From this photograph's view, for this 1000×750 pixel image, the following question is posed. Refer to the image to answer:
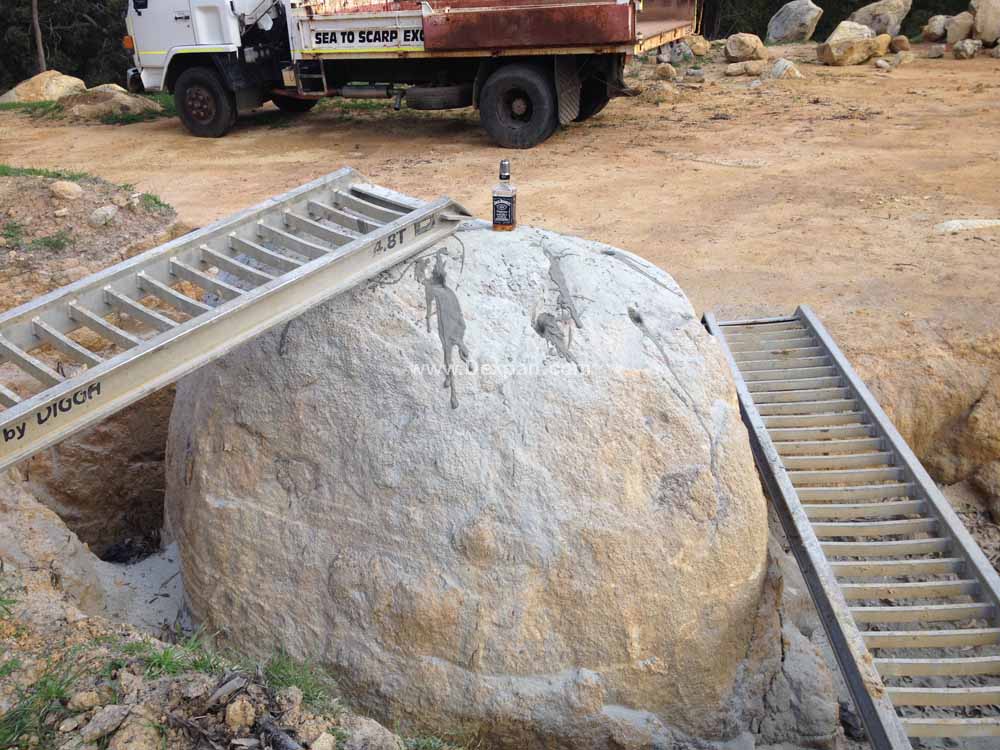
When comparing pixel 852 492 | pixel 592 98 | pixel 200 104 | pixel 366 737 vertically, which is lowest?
pixel 852 492

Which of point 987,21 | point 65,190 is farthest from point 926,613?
point 987,21

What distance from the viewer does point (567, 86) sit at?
9.73 m

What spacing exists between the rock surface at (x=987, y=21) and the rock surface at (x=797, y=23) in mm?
3218

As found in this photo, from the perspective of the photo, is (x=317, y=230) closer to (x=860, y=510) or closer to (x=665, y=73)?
(x=860, y=510)

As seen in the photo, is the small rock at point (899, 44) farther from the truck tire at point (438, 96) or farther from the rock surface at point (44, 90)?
the rock surface at point (44, 90)

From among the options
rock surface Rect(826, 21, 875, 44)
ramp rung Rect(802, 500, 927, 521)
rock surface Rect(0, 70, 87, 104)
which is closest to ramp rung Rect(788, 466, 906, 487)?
ramp rung Rect(802, 500, 927, 521)

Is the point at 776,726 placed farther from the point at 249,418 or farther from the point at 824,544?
the point at 249,418

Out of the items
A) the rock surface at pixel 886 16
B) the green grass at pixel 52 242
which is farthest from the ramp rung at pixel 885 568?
the rock surface at pixel 886 16

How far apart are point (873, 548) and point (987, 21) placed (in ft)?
41.6

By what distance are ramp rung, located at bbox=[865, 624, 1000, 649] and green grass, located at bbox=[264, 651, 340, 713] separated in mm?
2186

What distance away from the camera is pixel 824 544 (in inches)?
157

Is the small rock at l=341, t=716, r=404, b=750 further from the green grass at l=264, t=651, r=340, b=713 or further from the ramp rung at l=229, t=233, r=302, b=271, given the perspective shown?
the ramp rung at l=229, t=233, r=302, b=271

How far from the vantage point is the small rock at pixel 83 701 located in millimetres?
2365

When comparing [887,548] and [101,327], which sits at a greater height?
[101,327]
